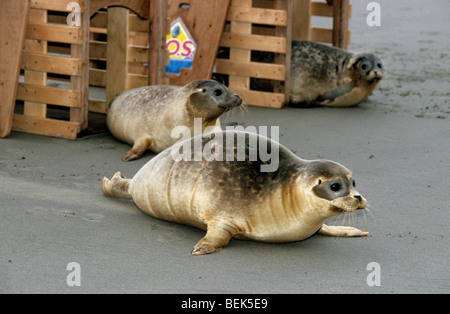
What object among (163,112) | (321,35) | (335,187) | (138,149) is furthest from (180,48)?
(335,187)

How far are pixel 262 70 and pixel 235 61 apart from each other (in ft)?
1.15

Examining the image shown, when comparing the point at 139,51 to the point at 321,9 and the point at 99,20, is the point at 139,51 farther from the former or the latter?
the point at 321,9

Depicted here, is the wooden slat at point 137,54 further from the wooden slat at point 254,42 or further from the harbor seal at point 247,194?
the harbor seal at point 247,194

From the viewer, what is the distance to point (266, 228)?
13.3ft

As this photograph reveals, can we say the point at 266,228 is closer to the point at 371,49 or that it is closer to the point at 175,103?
the point at 175,103

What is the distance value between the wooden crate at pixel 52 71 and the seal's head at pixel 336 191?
3.21 metres

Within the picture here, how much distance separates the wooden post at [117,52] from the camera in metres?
7.35

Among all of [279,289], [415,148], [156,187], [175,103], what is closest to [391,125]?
[415,148]

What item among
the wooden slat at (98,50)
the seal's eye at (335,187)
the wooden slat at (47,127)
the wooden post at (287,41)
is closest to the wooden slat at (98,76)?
the wooden slat at (98,50)

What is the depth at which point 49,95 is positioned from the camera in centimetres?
673

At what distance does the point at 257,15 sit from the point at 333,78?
1043mm

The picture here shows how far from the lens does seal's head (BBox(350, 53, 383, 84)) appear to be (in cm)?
827
